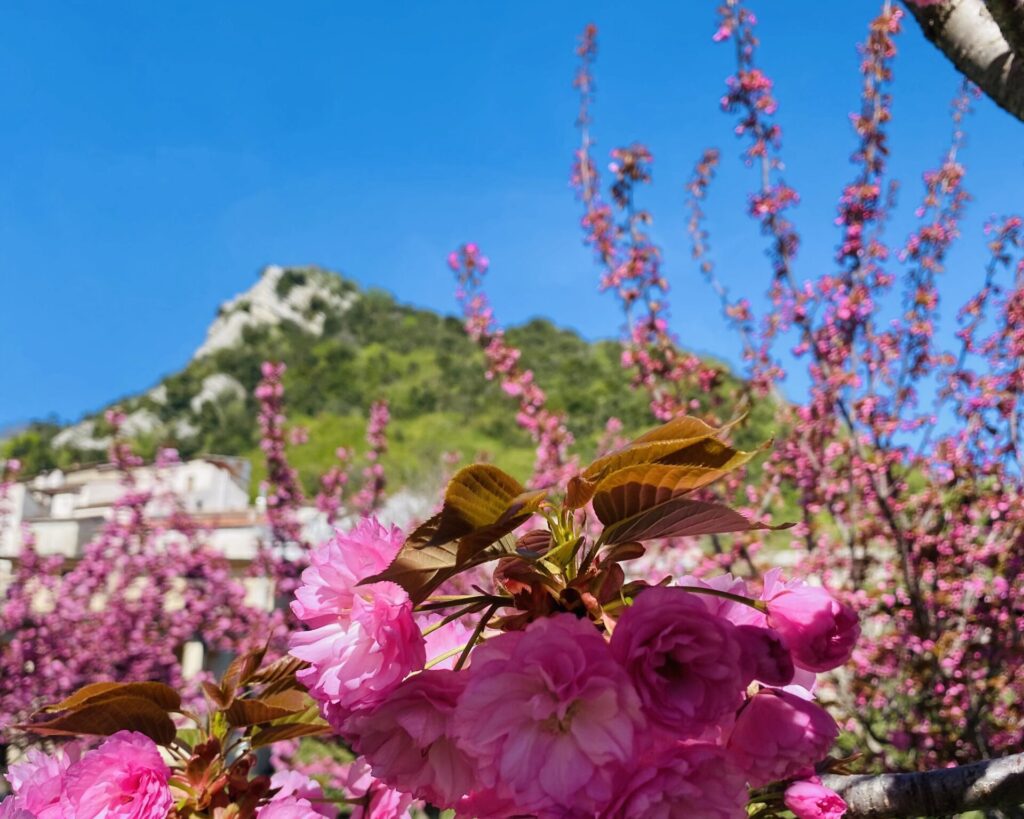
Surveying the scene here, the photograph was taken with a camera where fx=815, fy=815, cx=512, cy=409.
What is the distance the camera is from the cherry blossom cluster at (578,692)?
56 centimetres

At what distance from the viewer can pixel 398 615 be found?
2.13ft

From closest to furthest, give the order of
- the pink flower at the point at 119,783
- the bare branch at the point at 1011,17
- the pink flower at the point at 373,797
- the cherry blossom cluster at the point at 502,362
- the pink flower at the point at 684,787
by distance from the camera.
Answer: the pink flower at the point at 684,787 → the pink flower at the point at 119,783 → the pink flower at the point at 373,797 → the bare branch at the point at 1011,17 → the cherry blossom cluster at the point at 502,362

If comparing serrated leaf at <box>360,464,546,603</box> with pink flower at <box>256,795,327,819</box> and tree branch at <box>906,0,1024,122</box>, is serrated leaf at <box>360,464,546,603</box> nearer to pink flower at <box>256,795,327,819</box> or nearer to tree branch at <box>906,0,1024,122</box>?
pink flower at <box>256,795,327,819</box>

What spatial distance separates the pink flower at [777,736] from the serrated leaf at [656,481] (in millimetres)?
174

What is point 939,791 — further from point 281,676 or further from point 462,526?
point 281,676

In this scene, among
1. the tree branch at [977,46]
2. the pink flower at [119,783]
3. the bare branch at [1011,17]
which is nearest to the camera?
the pink flower at [119,783]

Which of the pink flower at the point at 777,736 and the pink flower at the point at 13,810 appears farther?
the pink flower at the point at 13,810

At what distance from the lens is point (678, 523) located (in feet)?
2.16

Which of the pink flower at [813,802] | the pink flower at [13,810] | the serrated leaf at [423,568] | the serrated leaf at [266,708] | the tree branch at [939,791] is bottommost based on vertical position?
the tree branch at [939,791]

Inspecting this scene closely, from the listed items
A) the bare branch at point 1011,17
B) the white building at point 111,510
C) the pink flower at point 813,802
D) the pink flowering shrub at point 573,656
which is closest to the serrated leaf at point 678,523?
the pink flowering shrub at point 573,656

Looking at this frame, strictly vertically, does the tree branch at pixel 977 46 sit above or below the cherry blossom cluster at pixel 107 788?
above

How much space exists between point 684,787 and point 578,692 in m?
0.09

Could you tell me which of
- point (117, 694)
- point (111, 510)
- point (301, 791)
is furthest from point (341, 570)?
point (111, 510)

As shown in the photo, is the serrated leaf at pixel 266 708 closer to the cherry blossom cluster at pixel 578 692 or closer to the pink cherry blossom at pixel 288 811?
the pink cherry blossom at pixel 288 811
